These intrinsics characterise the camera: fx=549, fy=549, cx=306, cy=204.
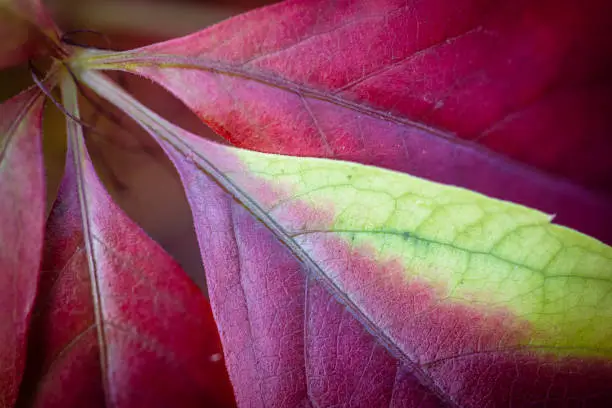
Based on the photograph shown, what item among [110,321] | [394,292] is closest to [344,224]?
[394,292]

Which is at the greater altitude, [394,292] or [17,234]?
[17,234]

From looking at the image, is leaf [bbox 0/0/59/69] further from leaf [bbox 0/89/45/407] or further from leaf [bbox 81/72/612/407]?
leaf [bbox 81/72/612/407]

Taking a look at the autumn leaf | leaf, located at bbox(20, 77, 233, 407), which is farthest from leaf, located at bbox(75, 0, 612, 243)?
leaf, located at bbox(20, 77, 233, 407)

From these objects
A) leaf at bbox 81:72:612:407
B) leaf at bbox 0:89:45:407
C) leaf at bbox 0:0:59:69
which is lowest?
leaf at bbox 81:72:612:407

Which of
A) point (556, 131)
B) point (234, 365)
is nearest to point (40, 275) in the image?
point (234, 365)

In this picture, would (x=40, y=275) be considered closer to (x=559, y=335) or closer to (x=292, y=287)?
(x=292, y=287)

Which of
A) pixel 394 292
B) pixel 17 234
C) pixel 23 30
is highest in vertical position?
pixel 23 30

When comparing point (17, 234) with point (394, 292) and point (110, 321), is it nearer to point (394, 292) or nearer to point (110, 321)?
point (110, 321)
